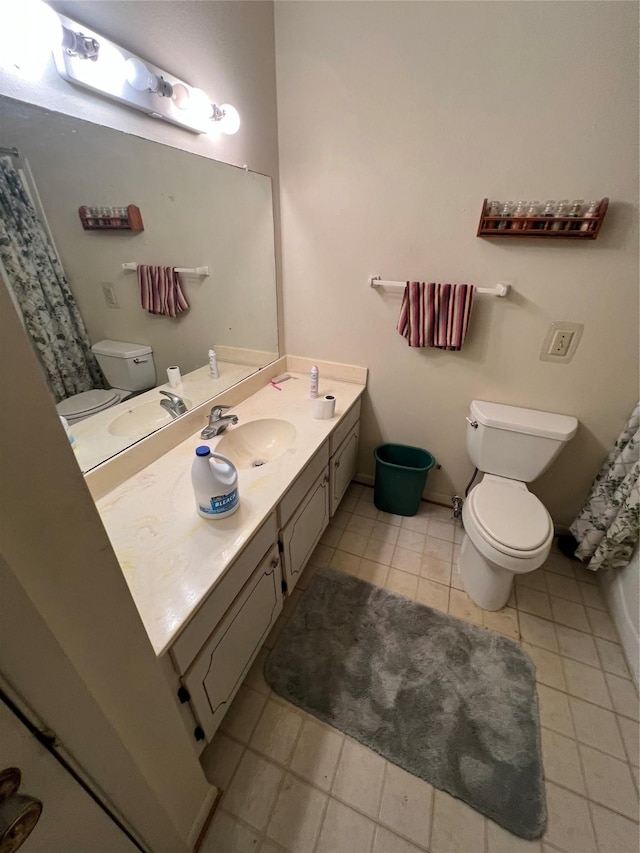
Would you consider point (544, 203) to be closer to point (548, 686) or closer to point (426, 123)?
point (426, 123)

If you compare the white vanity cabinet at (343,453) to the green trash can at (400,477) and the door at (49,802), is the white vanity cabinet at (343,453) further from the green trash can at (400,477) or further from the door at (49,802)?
the door at (49,802)

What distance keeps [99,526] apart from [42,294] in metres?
0.75

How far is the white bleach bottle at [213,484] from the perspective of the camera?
89 centimetres

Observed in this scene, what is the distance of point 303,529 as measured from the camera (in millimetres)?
1390

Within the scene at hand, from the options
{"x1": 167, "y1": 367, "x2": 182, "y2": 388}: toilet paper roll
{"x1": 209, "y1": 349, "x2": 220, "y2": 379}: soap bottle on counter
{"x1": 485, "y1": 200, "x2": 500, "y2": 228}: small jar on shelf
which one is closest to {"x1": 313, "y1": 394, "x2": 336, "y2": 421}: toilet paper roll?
{"x1": 209, "y1": 349, "x2": 220, "y2": 379}: soap bottle on counter

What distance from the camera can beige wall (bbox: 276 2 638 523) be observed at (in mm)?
1155

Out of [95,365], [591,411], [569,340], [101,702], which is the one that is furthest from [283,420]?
[591,411]

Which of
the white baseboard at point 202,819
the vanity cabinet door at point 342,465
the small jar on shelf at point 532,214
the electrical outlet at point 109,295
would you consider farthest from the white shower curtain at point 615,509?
the electrical outlet at point 109,295

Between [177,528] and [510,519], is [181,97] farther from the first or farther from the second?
[510,519]

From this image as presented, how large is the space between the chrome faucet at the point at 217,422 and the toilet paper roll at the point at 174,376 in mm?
175

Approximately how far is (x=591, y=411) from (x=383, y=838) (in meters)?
1.71

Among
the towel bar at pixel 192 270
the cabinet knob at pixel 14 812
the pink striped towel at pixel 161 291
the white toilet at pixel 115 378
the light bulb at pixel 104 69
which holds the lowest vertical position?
the cabinet knob at pixel 14 812

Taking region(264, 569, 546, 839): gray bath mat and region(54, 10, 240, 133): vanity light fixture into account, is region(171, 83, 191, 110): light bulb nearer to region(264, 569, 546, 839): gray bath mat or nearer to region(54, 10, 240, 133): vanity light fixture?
region(54, 10, 240, 133): vanity light fixture

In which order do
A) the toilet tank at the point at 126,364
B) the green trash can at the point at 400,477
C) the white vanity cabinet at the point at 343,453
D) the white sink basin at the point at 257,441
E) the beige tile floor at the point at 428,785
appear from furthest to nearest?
the green trash can at the point at 400,477 → the white vanity cabinet at the point at 343,453 → the white sink basin at the point at 257,441 → the toilet tank at the point at 126,364 → the beige tile floor at the point at 428,785
